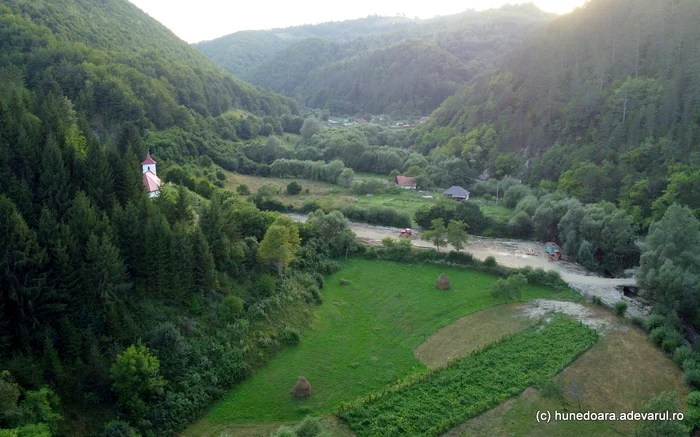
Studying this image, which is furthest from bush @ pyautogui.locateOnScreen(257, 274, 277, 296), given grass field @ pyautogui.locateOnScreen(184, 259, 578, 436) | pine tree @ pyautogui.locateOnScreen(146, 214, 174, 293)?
pine tree @ pyautogui.locateOnScreen(146, 214, 174, 293)

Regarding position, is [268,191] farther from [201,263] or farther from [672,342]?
[672,342]

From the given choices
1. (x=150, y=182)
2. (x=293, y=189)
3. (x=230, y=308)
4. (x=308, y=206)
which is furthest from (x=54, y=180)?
(x=293, y=189)

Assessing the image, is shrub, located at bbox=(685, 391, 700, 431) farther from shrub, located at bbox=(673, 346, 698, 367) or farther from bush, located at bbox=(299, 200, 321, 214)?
bush, located at bbox=(299, 200, 321, 214)

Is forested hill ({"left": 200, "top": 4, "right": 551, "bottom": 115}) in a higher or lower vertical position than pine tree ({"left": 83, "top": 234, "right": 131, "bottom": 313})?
higher

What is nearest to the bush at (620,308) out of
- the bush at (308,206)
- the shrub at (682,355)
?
the shrub at (682,355)

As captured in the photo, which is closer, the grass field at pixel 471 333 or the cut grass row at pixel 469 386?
the cut grass row at pixel 469 386

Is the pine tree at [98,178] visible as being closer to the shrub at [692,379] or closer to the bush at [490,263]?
the bush at [490,263]
